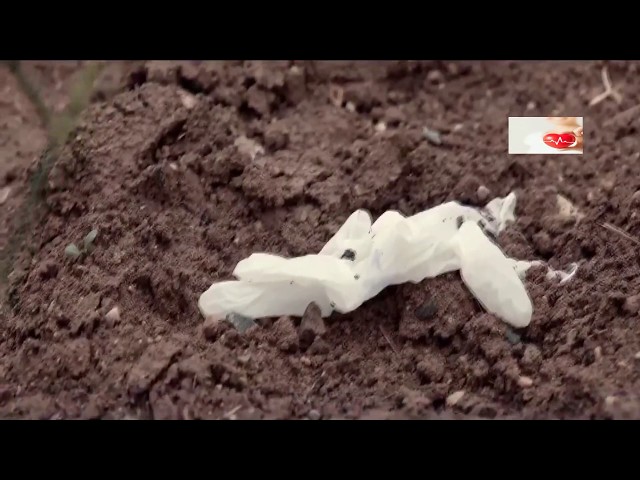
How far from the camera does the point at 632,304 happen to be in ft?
5.34

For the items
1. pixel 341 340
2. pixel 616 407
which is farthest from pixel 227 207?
pixel 616 407

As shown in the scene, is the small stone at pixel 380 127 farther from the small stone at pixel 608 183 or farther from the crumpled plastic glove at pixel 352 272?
the small stone at pixel 608 183

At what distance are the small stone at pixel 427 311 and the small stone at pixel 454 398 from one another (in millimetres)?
189

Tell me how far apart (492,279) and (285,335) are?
44cm

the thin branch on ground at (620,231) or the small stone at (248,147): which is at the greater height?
the small stone at (248,147)

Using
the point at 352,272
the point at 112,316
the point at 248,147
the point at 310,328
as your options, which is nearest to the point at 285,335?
the point at 310,328

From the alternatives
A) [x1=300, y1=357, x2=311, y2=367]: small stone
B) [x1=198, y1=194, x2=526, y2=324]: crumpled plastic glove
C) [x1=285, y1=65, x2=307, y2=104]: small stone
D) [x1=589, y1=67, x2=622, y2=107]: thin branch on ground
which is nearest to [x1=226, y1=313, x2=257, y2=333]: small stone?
[x1=198, y1=194, x2=526, y2=324]: crumpled plastic glove

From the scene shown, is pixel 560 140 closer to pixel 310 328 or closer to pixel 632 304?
pixel 632 304

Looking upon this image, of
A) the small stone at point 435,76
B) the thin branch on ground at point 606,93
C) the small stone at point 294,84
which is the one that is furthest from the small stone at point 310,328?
the thin branch on ground at point 606,93

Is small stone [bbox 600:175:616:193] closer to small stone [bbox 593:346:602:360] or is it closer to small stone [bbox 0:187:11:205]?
small stone [bbox 593:346:602:360]

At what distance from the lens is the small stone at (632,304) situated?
1626 mm

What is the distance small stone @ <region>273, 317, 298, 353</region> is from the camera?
1639 mm

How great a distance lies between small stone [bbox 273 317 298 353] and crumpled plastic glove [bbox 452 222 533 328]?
37 cm
